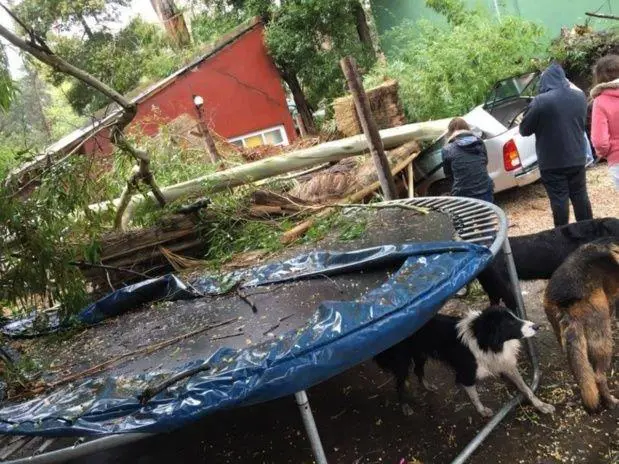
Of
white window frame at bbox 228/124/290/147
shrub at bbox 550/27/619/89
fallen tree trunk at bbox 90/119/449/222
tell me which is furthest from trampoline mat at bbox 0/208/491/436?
white window frame at bbox 228/124/290/147

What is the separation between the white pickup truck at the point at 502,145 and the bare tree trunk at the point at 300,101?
8516mm

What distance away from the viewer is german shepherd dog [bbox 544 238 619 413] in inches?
102

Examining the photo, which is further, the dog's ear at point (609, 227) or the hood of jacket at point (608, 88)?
the hood of jacket at point (608, 88)

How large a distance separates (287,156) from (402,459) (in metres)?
5.04

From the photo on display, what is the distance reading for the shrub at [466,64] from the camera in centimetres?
880

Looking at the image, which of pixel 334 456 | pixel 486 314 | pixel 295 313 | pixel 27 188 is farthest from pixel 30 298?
pixel 486 314

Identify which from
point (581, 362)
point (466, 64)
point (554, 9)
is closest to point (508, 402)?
point (581, 362)

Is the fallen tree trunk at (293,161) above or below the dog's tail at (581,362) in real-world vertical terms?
above

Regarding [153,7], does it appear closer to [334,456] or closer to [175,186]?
[175,186]

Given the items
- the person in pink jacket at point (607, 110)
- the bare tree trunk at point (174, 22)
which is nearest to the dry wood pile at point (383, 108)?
the person in pink jacket at point (607, 110)

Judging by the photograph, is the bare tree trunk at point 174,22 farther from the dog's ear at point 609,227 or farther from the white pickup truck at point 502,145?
the dog's ear at point 609,227

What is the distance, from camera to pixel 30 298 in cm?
455

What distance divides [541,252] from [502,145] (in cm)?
323

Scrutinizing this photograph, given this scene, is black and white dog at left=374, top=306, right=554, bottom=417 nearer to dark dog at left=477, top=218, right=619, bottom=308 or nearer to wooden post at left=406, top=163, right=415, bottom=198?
dark dog at left=477, top=218, right=619, bottom=308
